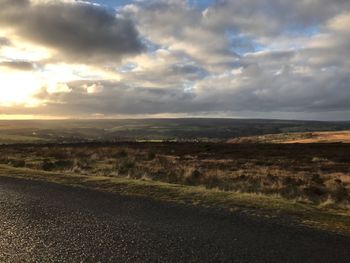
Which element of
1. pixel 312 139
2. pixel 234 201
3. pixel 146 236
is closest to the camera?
pixel 146 236

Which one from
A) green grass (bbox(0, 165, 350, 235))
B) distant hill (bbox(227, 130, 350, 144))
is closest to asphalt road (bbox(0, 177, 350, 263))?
green grass (bbox(0, 165, 350, 235))

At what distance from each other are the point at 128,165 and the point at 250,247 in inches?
932

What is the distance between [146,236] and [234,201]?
16.3 ft

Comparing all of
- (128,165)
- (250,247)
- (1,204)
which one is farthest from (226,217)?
(128,165)

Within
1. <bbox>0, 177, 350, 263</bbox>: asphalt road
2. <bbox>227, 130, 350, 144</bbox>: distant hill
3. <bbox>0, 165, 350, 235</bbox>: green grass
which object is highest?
<bbox>0, 177, 350, 263</bbox>: asphalt road

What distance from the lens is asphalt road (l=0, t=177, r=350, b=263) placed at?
7348 mm

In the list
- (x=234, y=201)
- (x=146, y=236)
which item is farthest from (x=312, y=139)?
(x=146, y=236)

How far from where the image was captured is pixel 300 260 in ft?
23.3

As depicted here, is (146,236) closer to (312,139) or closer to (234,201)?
(234,201)

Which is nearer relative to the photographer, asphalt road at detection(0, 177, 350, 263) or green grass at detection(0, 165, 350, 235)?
asphalt road at detection(0, 177, 350, 263)

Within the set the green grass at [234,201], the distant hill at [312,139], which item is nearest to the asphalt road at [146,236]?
the green grass at [234,201]

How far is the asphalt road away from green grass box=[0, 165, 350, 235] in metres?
0.87

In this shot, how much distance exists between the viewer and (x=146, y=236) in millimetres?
8609

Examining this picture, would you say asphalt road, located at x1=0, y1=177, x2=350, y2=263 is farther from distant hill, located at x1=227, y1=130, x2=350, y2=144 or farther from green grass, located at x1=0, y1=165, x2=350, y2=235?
distant hill, located at x1=227, y1=130, x2=350, y2=144
